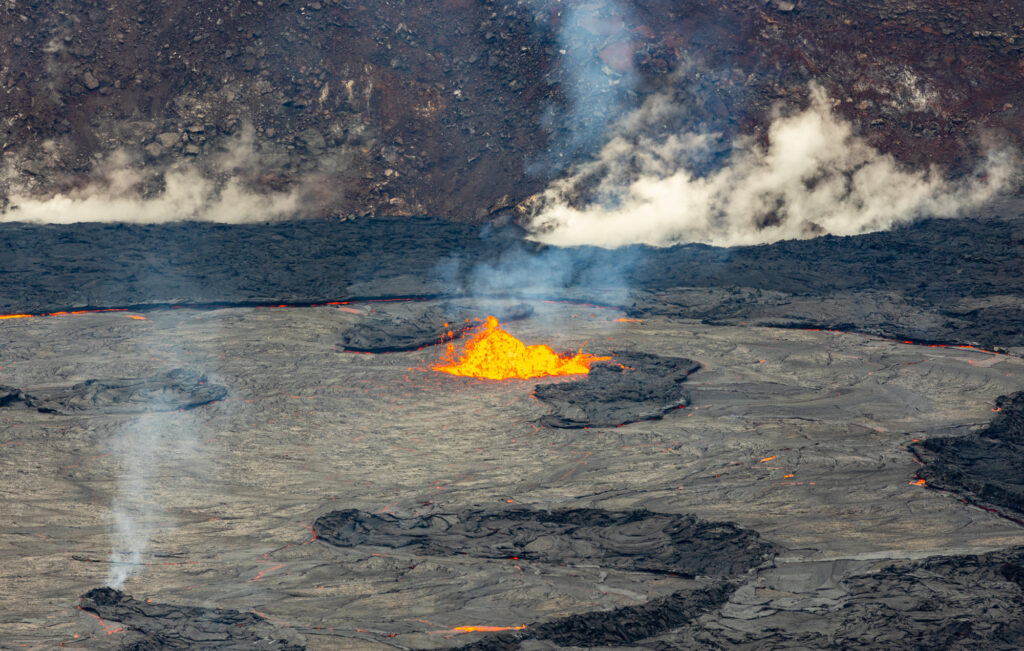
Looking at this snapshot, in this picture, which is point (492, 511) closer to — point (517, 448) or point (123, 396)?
point (517, 448)

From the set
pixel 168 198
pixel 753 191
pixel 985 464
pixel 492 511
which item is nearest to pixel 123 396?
pixel 492 511

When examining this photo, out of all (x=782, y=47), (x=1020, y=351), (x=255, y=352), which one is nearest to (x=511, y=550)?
(x=255, y=352)

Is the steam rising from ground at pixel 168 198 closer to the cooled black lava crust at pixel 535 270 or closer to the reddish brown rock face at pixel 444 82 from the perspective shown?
the reddish brown rock face at pixel 444 82

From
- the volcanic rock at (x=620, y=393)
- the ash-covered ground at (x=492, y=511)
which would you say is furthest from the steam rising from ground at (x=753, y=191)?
the volcanic rock at (x=620, y=393)

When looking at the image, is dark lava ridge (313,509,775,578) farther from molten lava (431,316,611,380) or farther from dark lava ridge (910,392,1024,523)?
molten lava (431,316,611,380)

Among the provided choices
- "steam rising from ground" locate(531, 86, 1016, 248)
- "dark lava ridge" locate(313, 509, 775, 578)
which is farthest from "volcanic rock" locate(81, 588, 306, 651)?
"steam rising from ground" locate(531, 86, 1016, 248)

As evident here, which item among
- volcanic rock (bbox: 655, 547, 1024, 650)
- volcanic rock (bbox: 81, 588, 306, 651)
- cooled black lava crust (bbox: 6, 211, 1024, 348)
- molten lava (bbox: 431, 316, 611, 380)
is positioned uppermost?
cooled black lava crust (bbox: 6, 211, 1024, 348)
